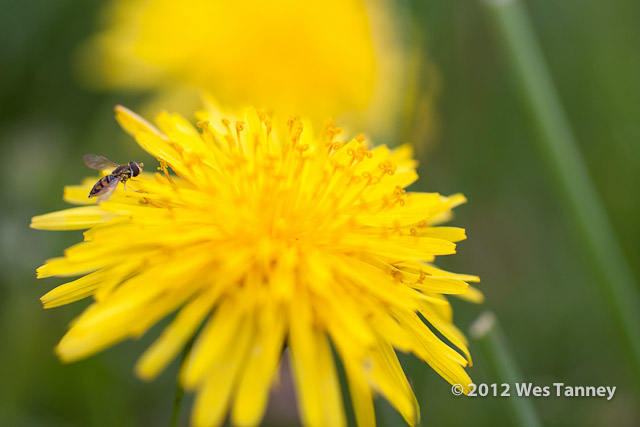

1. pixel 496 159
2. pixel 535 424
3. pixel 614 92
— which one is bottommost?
pixel 535 424

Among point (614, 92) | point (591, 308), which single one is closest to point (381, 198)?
point (591, 308)

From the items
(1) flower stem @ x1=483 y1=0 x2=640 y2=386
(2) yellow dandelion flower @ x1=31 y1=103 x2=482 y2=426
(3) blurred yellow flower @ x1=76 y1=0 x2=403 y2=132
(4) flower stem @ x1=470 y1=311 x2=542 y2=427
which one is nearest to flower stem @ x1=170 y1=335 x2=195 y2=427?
(2) yellow dandelion flower @ x1=31 y1=103 x2=482 y2=426

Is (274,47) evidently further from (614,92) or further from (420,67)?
(614,92)

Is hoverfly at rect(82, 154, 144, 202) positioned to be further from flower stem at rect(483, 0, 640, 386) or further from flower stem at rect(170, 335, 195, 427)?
flower stem at rect(483, 0, 640, 386)

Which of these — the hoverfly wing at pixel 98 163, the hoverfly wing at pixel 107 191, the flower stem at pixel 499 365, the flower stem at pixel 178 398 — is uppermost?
the flower stem at pixel 499 365

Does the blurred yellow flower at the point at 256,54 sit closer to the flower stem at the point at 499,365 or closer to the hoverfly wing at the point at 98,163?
the hoverfly wing at the point at 98,163

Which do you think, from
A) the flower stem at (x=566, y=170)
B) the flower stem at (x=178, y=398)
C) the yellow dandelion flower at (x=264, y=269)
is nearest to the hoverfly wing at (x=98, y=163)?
the yellow dandelion flower at (x=264, y=269)
